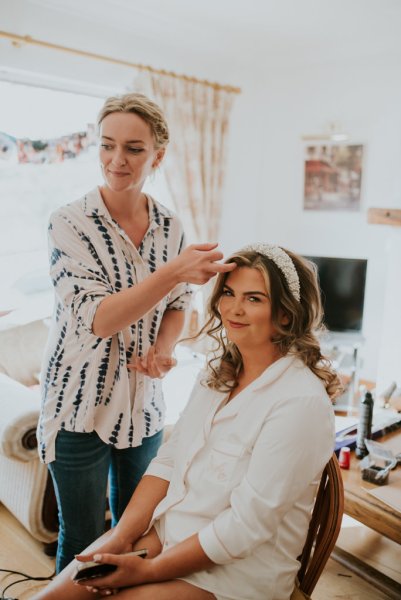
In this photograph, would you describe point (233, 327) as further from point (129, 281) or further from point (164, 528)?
point (164, 528)

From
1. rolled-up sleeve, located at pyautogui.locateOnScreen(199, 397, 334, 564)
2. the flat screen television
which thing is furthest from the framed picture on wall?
rolled-up sleeve, located at pyautogui.locateOnScreen(199, 397, 334, 564)

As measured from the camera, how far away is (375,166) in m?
4.06

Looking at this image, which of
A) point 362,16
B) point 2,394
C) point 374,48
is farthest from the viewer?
point 374,48

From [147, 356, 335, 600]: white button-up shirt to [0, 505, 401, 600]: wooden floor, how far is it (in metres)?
0.98

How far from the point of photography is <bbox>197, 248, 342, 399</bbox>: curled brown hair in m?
1.31

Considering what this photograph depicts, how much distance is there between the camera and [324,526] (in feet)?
4.12

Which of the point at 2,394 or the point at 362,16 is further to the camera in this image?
the point at 362,16

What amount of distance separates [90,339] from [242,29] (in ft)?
10.6

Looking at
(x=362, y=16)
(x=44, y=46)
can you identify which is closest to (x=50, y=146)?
(x=44, y=46)

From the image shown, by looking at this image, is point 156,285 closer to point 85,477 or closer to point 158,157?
point 158,157

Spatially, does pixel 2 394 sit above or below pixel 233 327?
below

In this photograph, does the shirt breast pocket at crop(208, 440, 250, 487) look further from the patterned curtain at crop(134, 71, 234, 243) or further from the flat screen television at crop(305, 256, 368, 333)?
the patterned curtain at crop(134, 71, 234, 243)

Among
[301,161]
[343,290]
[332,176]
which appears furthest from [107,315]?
[301,161]

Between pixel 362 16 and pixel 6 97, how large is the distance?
2.26m
